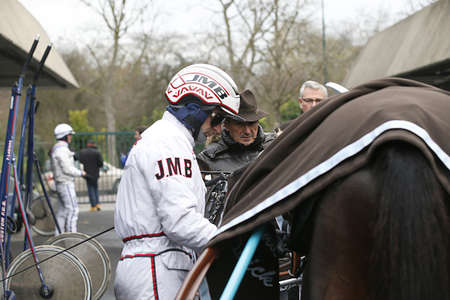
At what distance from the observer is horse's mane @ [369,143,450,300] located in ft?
4.78

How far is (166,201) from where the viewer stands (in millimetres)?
2410

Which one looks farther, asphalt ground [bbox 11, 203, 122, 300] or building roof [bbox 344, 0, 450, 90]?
building roof [bbox 344, 0, 450, 90]

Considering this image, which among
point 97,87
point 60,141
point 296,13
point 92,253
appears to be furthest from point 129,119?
point 92,253

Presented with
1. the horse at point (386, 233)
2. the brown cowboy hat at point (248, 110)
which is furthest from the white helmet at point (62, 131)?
the horse at point (386, 233)

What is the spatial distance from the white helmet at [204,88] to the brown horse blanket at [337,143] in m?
0.80

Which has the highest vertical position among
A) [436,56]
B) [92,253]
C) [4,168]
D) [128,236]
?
[436,56]

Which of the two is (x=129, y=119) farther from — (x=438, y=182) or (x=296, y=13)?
(x=438, y=182)

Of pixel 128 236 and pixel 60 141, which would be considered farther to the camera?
pixel 60 141

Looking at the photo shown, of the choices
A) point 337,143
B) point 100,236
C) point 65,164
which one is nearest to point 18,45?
point 65,164

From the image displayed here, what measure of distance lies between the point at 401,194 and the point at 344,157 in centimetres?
20

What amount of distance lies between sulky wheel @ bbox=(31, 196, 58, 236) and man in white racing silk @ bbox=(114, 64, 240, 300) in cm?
698

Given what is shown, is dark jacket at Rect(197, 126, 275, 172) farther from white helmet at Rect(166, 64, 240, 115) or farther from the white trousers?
the white trousers

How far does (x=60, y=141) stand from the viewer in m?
8.82

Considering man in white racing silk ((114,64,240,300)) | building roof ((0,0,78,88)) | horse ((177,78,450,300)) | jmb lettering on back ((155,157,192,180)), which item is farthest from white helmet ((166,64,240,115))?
building roof ((0,0,78,88))
